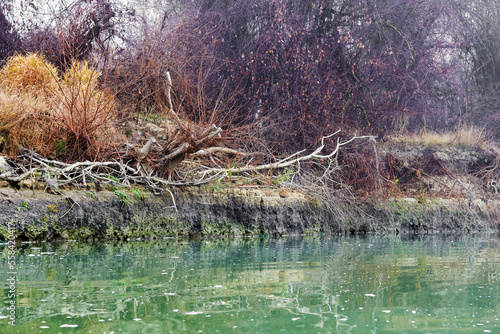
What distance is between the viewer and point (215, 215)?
30.9ft

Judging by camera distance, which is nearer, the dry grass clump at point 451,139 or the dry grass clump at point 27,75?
the dry grass clump at point 27,75

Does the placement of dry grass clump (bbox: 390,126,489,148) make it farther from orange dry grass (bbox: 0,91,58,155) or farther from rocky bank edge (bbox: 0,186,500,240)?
orange dry grass (bbox: 0,91,58,155)

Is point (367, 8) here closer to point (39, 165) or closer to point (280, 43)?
point (280, 43)

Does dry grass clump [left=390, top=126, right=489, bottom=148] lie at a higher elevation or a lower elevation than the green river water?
higher

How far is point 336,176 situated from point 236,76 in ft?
11.2

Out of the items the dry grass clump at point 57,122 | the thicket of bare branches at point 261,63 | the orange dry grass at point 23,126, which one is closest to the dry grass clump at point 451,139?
the thicket of bare branches at point 261,63

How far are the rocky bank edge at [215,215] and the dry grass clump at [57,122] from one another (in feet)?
3.36

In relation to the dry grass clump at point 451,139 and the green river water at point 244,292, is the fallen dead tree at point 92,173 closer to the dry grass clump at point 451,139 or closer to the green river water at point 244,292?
the green river water at point 244,292

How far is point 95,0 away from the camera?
13.0 metres

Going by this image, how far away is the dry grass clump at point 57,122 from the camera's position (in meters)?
8.14

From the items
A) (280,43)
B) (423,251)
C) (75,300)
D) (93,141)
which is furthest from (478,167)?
(75,300)

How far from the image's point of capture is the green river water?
302cm

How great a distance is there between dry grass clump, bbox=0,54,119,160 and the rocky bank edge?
40.3 inches

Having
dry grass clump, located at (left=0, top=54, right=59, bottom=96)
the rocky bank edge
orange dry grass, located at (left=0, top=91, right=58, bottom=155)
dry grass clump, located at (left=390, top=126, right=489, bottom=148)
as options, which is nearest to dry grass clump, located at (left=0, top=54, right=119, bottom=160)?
orange dry grass, located at (left=0, top=91, right=58, bottom=155)
